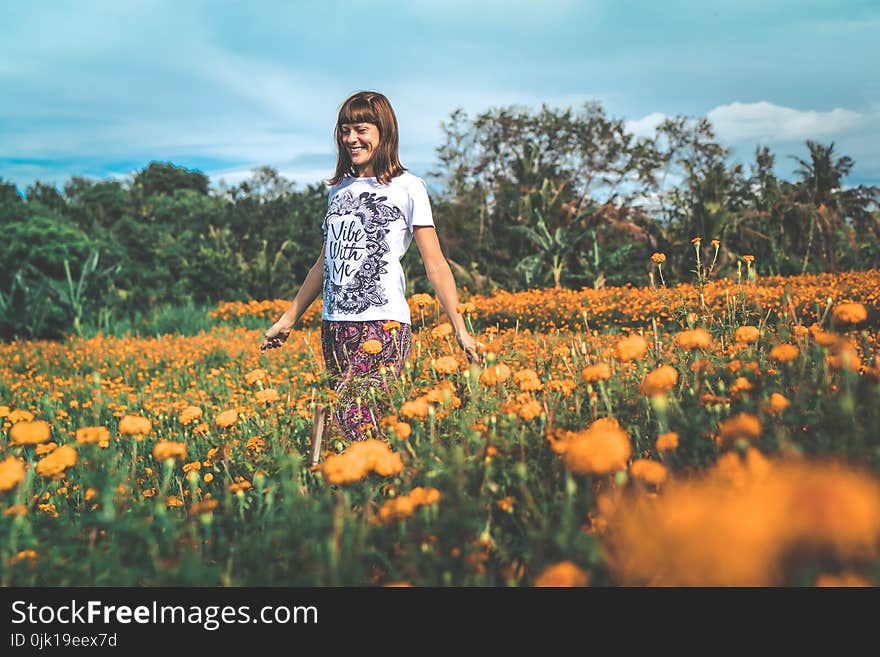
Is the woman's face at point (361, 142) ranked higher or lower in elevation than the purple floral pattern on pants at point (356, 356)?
higher

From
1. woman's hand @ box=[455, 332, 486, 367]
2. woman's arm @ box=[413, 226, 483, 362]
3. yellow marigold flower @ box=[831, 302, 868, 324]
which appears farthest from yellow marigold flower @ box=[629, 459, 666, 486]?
woman's arm @ box=[413, 226, 483, 362]

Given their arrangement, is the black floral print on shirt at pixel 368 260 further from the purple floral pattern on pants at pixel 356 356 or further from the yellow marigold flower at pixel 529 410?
the yellow marigold flower at pixel 529 410

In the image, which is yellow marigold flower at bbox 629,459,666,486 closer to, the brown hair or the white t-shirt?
the white t-shirt

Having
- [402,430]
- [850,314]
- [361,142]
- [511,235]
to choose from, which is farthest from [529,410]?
[511,235]

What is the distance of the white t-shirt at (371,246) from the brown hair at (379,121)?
0.05 meters

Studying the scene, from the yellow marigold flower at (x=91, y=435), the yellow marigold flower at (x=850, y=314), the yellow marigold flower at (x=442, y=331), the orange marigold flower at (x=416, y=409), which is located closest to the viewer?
the yellow marigold flower at (x=91, y=435)

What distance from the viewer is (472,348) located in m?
2.28

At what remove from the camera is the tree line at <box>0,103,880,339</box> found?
10.5m

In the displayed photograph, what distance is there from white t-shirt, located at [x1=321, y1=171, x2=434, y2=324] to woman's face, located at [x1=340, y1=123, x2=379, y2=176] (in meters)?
0.08

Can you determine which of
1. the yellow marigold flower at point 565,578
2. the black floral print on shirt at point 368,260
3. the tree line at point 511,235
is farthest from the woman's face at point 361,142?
the tree line at point 511,235

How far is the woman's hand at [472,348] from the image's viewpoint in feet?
7.20

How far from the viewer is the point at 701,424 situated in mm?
1519

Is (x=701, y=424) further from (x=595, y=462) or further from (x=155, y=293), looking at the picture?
(x=155, y=293)
